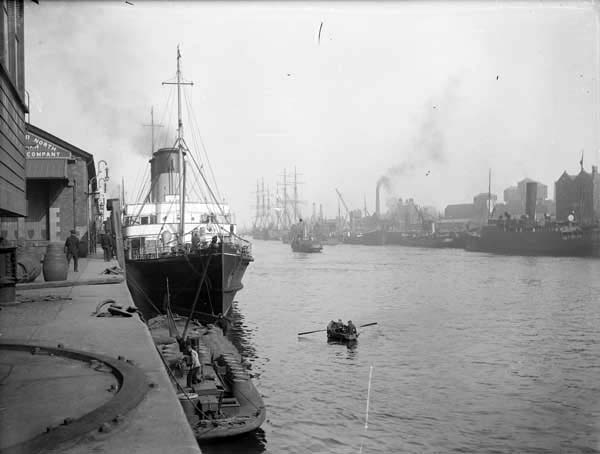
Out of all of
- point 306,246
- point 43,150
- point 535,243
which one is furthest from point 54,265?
point 535,243

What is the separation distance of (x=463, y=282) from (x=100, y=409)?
46529 mm

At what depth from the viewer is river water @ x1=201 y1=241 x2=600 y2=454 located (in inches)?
517

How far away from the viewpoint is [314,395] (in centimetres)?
1608

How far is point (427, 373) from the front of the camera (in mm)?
18703

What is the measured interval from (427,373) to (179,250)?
1511 centimetres

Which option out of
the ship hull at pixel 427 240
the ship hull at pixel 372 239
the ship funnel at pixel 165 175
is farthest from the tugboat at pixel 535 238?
the ship funnel at pixel 165 175

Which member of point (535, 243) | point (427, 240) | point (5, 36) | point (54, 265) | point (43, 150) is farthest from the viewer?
point (427, 240)

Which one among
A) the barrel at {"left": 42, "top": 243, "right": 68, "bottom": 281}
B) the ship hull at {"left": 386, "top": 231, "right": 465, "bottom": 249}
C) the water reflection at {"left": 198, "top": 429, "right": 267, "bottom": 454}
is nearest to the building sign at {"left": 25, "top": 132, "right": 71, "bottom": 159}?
the barrel at {"left": 42, "top": 243, "right": 68, "bottom": 281}

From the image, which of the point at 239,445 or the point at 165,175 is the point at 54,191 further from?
the point at 239,445

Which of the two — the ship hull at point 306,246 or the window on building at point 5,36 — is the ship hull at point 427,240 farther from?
the window on building at point 5,36

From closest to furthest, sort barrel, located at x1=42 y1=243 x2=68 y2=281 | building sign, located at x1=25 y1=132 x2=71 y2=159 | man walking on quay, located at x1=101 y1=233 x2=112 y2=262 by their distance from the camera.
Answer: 1. barrel, located at x1=42 y1=243 x2=68 y2=281
2. man walking on quay, located at x1=101 y1=233 x2=112 y2=262
3. building sign, located at x1=25 y1=132 x2=71 y2=159

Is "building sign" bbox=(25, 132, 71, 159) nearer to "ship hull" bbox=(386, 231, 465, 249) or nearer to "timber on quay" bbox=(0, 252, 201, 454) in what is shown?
"timber on quay" bbox=(0, 252, 201, 454)

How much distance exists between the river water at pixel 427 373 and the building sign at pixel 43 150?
13524mm

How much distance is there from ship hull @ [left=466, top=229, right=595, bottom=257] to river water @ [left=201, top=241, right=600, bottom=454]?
191ft
